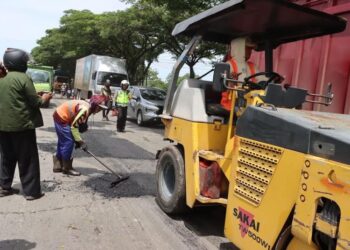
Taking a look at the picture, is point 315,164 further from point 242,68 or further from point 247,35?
point 247,35

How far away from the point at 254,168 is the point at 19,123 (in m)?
3.44

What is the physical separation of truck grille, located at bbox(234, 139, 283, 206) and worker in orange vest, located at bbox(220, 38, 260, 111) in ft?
4.21

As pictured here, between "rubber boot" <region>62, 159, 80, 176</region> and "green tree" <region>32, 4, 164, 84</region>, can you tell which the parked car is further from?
"rubber boot" <region>62, 159, 80, 176</region>

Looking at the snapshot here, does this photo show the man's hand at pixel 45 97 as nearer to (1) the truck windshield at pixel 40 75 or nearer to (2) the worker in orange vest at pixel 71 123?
(2) the worker in orange vest at pixel 71 123

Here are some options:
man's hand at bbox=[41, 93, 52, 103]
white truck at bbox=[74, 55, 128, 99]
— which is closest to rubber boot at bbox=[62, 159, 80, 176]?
man's hand at bbox=[41, 93, 52, 103]

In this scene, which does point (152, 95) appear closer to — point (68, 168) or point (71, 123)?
point (68, 168)

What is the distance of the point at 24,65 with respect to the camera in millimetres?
6020

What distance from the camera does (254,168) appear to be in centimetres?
368

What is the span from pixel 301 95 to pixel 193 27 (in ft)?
5.70

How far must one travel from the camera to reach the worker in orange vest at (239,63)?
203 inches

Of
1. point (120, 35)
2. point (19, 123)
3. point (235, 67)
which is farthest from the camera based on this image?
point (120, 35)

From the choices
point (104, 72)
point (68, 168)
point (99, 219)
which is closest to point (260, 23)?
point (99, 219)

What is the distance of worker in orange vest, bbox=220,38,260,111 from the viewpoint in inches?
203

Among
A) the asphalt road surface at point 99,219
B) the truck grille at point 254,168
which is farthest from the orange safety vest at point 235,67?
the asphalt road surface at point 99,219
